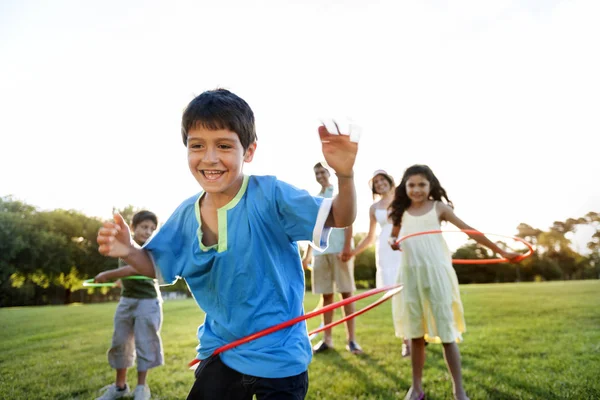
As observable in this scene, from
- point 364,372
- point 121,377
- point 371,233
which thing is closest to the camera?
point 121,377

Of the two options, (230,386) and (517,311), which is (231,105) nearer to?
(230,386)

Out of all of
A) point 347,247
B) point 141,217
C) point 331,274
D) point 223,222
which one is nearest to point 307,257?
point 331,274

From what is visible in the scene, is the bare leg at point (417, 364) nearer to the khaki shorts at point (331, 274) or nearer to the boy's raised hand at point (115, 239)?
the khaki shorts at point (331, 274)

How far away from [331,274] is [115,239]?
4822 millimetres

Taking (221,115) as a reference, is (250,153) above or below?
below

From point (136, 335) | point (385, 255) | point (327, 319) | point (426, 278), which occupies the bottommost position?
point (327, 319)

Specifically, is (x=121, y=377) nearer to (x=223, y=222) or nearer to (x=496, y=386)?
(x=223, y=222)

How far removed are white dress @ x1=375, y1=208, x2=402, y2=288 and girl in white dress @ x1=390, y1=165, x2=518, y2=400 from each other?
1597mm

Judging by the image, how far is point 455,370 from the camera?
13.9 ft

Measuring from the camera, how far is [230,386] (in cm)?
228

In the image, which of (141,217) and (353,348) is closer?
(141,217)

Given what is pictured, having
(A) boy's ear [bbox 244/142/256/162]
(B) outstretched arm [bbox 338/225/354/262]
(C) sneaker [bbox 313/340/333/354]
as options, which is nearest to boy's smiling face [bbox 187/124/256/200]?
(A) boy's ear [bbox 244/142/256/162]

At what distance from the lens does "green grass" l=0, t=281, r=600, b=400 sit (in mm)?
4727

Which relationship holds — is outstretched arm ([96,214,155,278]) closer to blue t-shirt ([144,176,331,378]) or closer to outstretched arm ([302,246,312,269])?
blue t-shirt ([144,176,331,378])
